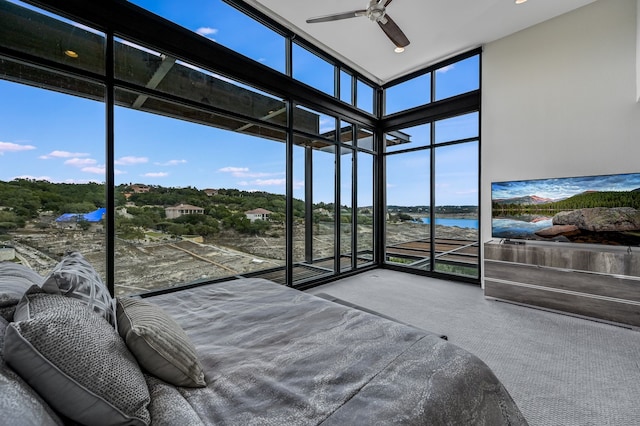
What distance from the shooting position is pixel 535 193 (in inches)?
140

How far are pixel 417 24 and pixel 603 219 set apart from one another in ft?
10.7

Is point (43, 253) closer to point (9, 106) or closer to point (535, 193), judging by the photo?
point (9, 106)

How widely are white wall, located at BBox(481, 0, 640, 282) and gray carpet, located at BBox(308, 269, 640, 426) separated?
1.46 m

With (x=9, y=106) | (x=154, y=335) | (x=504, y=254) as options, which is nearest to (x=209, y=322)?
(x=154, y=335)

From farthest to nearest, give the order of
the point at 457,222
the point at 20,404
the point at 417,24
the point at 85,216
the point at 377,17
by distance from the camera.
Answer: the point at 457,222
the point at 417,24
the point at 377,17
the point at 85,216
the point at 20,404

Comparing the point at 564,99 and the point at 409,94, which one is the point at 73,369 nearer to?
the point at 564,99

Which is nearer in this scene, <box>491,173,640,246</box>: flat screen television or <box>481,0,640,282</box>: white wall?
<box>491,173,640,246</box>: flat screen television

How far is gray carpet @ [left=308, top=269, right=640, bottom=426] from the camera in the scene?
67.8 inches

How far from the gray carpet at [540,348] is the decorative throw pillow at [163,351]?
1.89 metres

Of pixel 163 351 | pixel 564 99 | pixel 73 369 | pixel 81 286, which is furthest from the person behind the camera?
pixel 564 99

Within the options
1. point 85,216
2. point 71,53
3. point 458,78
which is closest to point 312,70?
point 458,78

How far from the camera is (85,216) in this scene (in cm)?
249

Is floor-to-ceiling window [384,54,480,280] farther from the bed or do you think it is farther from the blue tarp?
the blue tarp

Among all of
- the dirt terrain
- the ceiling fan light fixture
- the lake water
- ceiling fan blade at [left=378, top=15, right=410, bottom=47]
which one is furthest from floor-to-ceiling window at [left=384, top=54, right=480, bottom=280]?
the ceiling fan light fixture
